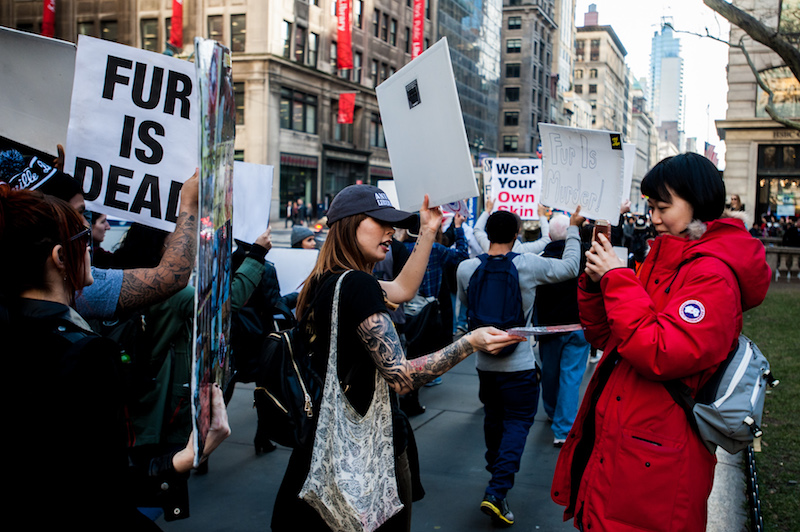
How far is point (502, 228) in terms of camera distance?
16.6ft

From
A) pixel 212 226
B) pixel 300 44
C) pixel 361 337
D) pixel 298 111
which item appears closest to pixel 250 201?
pixel 361 337

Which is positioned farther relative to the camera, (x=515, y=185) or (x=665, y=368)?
(x=515, y=185)

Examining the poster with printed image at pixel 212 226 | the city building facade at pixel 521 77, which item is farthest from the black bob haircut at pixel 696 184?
the city building facade at pixel 521 77

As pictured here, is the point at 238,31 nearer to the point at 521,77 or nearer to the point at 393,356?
the point at 393,356

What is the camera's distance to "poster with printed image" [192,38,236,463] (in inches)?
64.4

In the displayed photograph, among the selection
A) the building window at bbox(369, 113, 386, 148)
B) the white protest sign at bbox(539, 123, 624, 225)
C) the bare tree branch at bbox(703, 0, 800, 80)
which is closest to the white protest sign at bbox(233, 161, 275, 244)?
the white protest sign at bbox(539, 123, 624, 225)

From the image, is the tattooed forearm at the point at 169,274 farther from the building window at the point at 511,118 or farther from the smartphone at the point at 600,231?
the building window at the point at 511,118

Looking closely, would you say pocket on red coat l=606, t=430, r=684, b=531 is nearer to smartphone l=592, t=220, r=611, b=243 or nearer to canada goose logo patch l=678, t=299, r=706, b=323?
canada goose logo patch l=678, t=299, r=706, b=323

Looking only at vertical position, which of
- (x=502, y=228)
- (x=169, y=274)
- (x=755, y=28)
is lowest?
(x=169, y=274)

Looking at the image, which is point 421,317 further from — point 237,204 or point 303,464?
point 303,464

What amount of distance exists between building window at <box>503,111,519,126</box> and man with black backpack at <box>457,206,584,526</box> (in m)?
80.5

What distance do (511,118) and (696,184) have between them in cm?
8365

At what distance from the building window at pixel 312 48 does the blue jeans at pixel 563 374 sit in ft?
132

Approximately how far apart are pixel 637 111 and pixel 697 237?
6739 inches
